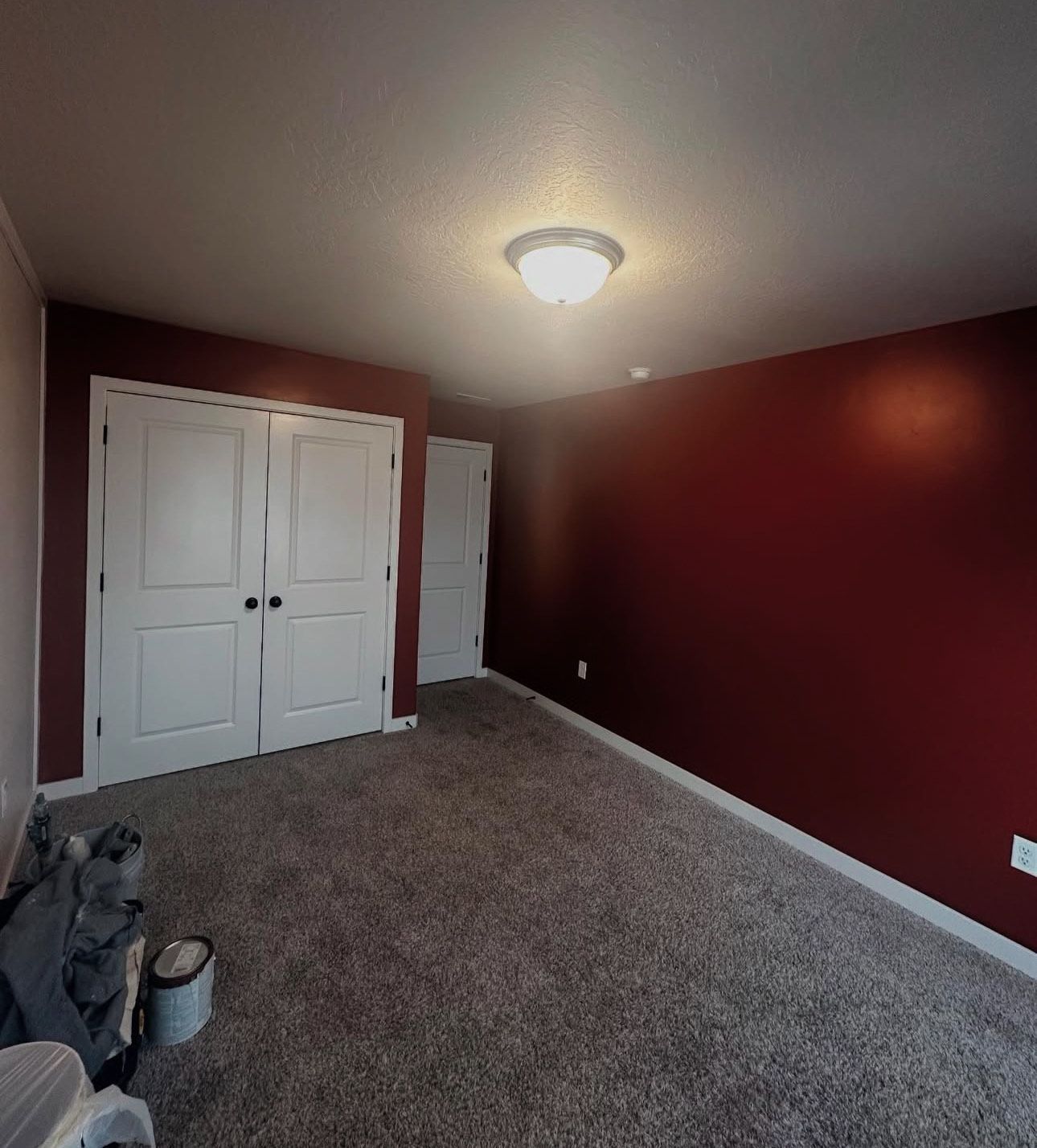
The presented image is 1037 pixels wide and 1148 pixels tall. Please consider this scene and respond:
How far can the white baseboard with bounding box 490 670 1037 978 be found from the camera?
2.24 meters

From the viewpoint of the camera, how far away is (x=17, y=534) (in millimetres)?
2314

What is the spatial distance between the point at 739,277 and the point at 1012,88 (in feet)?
3.11

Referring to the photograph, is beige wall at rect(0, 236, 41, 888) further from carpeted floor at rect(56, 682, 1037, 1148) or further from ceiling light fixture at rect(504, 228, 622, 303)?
ceiling light fixture at rect(504, 228, 622, 303)

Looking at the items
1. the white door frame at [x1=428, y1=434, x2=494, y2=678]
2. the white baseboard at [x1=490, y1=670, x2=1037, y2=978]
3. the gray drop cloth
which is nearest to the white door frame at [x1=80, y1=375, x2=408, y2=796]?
the gray drop cloth

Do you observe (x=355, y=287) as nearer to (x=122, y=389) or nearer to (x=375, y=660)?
(x=122, y=389)

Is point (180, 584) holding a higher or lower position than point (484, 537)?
lower

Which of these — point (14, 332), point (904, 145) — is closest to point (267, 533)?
point (14, 332)

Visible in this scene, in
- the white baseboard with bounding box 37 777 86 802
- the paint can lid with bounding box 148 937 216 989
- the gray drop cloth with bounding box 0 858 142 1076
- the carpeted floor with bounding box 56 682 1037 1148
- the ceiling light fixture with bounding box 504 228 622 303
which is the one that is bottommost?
the carpeted floor with bounding box 56 682 1037 1148

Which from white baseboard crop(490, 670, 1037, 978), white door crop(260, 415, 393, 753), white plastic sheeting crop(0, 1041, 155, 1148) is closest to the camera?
white plastic sheeting crop(0, 1041, 155, 1148)

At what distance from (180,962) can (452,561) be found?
3.55 metres

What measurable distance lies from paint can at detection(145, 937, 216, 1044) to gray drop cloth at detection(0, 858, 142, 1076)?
122 millimetres

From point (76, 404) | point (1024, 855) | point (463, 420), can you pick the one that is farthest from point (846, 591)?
point (76, 404)

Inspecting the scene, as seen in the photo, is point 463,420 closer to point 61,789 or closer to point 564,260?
point 564,260

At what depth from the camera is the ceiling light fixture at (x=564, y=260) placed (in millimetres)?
1816
